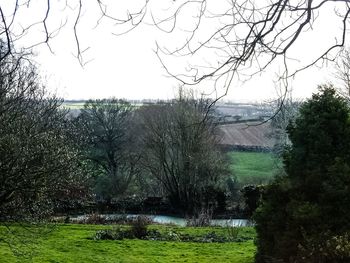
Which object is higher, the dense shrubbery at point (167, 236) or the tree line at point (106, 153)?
the tree line at point (106, 153)

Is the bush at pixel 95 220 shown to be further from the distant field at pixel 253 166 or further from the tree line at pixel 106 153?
the distant field at pixel 253 166

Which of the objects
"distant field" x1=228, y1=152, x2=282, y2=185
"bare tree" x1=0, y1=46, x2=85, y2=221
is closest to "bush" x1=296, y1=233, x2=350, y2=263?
"bare tree" x1=0, y1=46, x2=85, y2=221

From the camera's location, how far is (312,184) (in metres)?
7.89

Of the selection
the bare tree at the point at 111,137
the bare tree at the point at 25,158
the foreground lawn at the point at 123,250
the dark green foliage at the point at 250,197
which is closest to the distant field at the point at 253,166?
the dark green foliage at the point at 250,197

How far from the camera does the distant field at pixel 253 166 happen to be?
1282 inches

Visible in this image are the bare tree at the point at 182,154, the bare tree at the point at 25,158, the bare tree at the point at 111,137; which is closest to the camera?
the bare tree at the point at 25,158

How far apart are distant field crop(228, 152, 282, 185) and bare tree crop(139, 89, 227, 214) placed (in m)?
2.68

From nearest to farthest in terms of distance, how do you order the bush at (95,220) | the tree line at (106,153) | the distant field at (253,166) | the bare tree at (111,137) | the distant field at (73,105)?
the tree line at (106,153) < the bush at (95,220) < the distant field at (73,105) < the distant field at (253,166) < the bare tree at (111,137)

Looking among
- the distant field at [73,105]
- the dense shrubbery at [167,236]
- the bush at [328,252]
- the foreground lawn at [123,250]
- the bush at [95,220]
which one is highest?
the distant field at [73,105]

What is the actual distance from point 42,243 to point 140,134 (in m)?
20.7

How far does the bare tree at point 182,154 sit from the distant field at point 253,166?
106 inches

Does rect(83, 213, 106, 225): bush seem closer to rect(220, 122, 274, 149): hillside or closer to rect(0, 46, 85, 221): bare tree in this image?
rect(0, 46, 85, 221): bare tree

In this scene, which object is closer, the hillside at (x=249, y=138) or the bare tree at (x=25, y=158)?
the bare tree at (x=25, y=158)

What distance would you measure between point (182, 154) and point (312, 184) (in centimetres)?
2231
